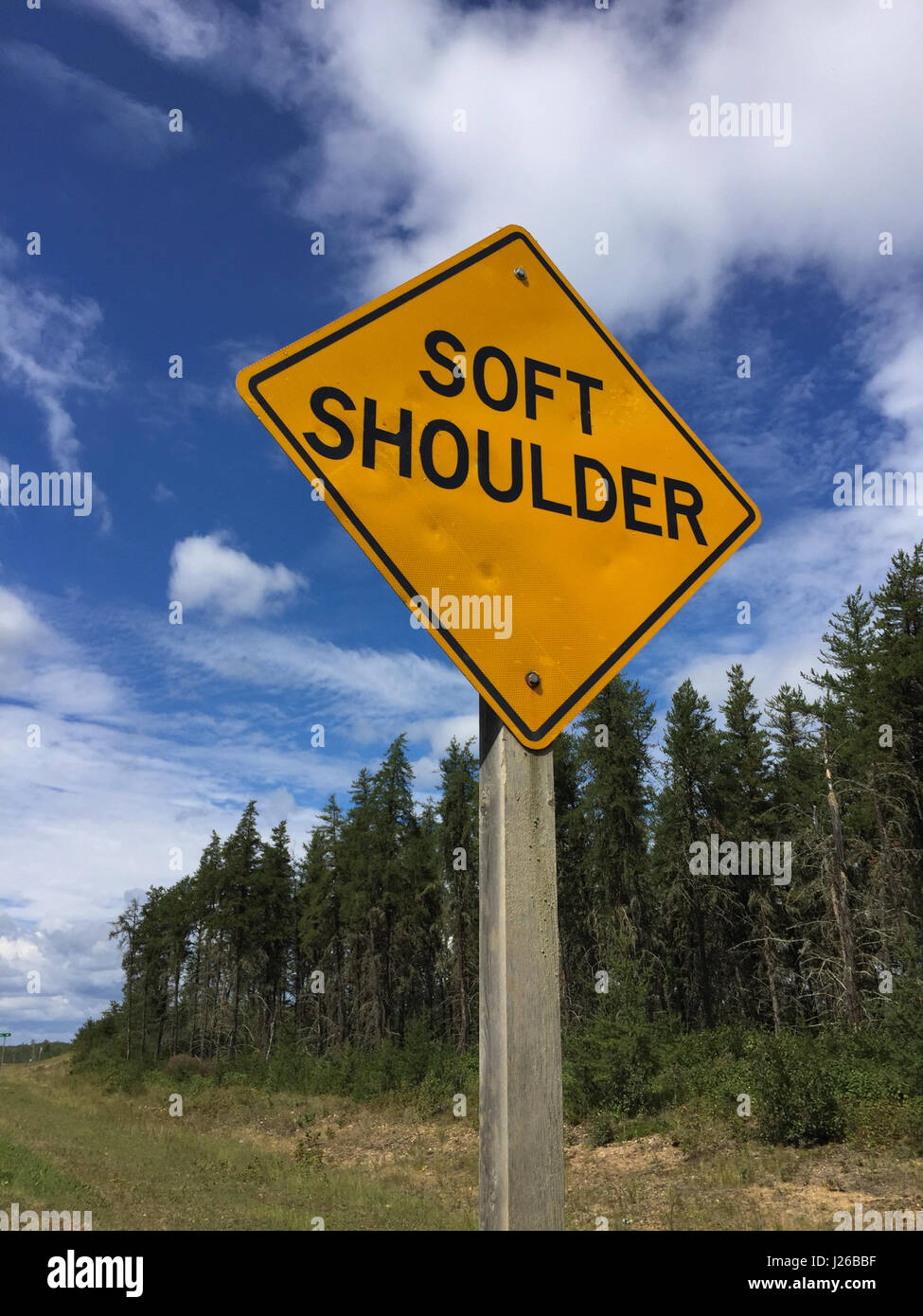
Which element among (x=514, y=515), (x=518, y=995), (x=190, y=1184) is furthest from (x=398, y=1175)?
(x=514, y=515)

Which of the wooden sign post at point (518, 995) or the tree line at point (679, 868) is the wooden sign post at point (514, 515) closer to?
the wooden sign post at point (518, 995)

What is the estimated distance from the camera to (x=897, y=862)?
91.8 ft

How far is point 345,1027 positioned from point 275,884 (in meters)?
9.15

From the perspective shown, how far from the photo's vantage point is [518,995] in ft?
5.74

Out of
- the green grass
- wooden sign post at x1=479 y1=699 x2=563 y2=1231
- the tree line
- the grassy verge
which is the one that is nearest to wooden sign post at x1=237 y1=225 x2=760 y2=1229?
wooden sign post at x1=479 y1=699 x2=563 y2=1231

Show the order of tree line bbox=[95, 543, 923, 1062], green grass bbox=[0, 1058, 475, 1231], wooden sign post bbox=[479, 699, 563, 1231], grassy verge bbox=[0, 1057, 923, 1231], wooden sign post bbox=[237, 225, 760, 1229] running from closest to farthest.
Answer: wooden sign post bbox=[479, 699, 563, 1231]
wooden sign post bbox=[237, 225, 760, 1229]
grassy verge bbox=[0, 1057, 923, 1231]
green grass bbox=[0, 1058, 475, 1231]
tree line bbox=[95, 543, 923, 1062]

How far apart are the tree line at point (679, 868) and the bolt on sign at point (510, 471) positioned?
78.5 feet

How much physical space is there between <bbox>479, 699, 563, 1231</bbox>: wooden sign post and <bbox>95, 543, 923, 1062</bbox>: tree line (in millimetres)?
23983

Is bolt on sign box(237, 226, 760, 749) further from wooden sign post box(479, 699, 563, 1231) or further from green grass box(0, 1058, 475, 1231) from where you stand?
green grass box(0, 1058, 475, 1231)

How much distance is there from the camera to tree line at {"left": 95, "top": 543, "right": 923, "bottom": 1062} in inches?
1116
